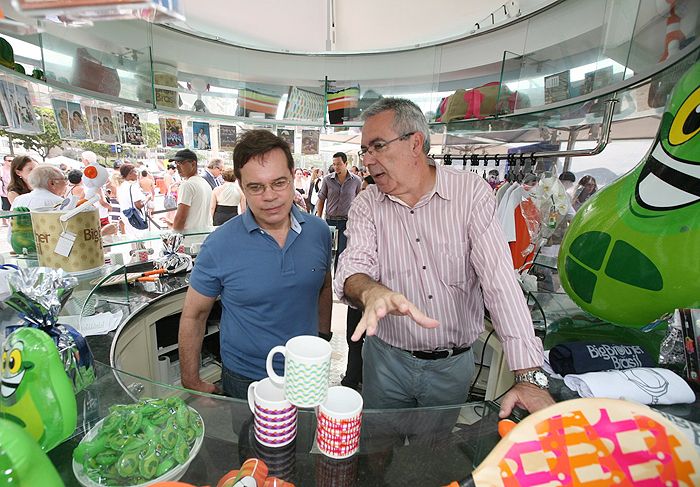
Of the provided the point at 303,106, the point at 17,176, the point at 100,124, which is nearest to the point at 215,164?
the point at 303,106

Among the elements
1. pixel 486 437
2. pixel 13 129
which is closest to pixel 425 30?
pixel 13 129

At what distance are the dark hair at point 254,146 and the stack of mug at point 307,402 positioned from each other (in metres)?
0.85

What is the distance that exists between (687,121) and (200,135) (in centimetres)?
408

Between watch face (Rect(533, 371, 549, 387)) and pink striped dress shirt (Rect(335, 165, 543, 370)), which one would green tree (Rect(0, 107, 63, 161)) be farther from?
watch face (Rect(533, 371, 549, 387))

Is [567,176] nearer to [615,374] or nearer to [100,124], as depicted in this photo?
[615,374]

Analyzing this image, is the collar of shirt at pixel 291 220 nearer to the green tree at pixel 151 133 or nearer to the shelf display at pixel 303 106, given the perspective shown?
the shelf display at pixel 303 106

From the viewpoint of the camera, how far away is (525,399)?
0.96 meters

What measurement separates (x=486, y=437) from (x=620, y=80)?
1807mm

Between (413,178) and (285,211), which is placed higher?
(413,178)

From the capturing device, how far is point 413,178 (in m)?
1.37

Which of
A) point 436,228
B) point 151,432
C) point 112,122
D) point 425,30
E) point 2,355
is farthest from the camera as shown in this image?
point 425,30

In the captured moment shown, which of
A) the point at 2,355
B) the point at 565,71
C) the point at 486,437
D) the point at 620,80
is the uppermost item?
the point at 565,71

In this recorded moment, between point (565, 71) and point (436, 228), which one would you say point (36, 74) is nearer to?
point (436, 228)

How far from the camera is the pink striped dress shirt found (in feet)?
4.25
